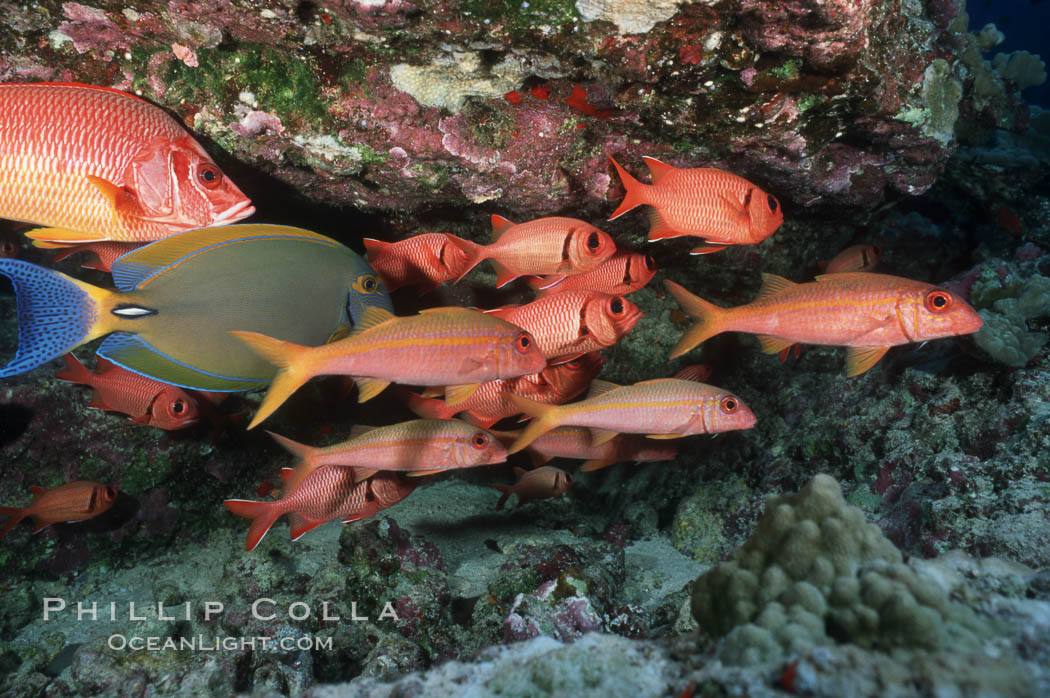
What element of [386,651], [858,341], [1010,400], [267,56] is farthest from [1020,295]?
[267,56]

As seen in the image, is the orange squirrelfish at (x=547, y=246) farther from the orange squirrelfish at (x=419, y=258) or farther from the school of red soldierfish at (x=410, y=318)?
the orange squirrelfish at (x=419, y=258)

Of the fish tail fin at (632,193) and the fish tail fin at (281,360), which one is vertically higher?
the fish tail fin at (632,193)

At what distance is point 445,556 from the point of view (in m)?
4.63

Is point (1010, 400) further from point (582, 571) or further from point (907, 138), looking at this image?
point (582, 571)

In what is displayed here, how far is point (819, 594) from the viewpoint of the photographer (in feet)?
5.66

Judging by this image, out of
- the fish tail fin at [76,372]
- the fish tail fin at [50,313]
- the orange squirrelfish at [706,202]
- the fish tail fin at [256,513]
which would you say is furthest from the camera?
the fish tail fin at [76,372]

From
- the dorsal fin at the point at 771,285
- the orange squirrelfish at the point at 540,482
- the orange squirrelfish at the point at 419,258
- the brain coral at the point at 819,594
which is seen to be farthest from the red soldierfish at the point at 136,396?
the dorsal fin at the point at 771,285

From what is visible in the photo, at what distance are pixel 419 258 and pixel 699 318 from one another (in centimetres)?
188

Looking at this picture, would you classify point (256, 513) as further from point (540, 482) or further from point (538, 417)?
point (540, 482)

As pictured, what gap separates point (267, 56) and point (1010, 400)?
5.24 metres

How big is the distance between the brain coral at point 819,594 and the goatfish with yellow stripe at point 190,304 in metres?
2.11

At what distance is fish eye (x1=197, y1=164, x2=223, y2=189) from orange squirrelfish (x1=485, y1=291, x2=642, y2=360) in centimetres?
161

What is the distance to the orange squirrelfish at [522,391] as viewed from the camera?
3951 millimetres

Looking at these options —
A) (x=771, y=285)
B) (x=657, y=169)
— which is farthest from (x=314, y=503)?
(x=771, y=285)
